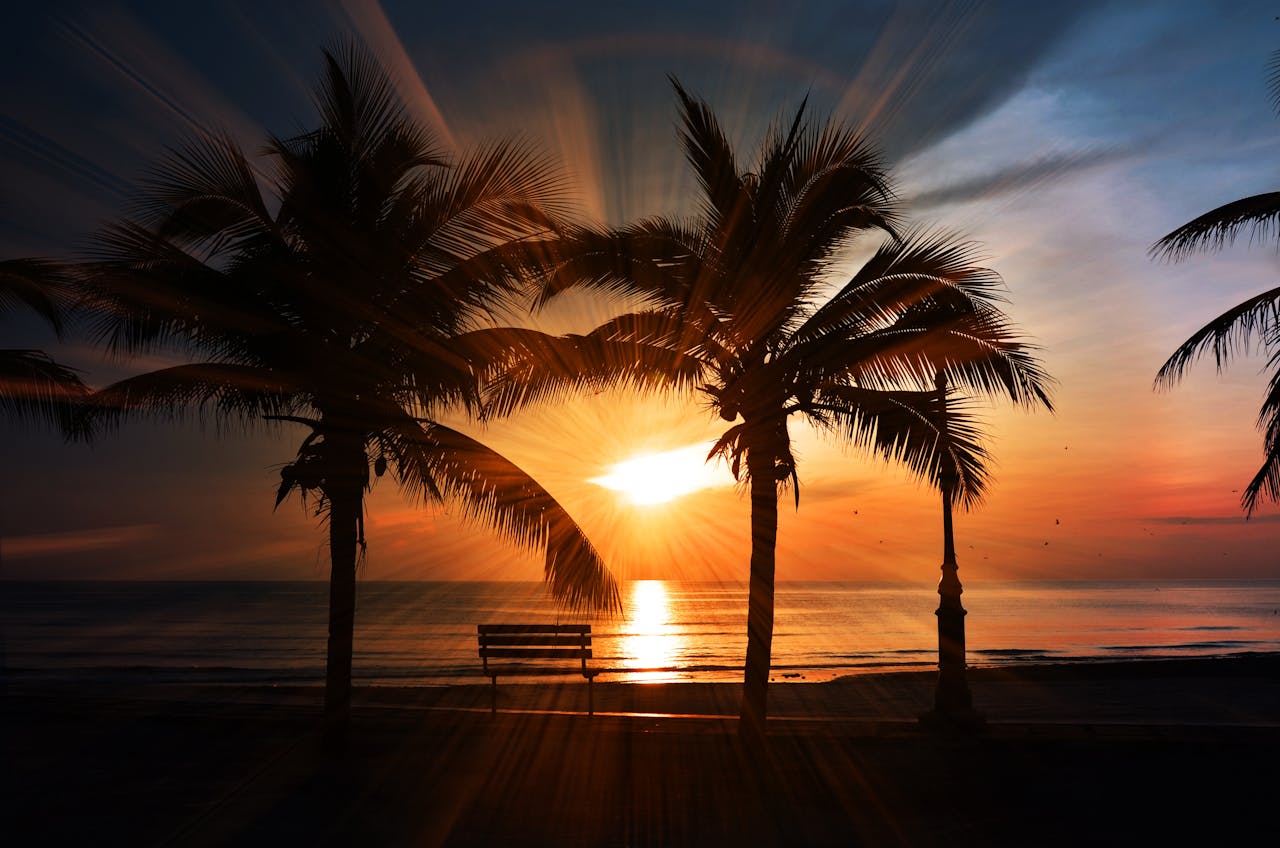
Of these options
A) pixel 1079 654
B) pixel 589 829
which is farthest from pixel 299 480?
pixel 1079 654

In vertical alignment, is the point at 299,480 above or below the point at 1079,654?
above

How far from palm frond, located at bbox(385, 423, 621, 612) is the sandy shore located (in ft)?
5.26

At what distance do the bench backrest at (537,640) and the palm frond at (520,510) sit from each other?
→ 2.79m

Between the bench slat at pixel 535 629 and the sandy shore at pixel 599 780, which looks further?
the bench slat at pixel 535 629

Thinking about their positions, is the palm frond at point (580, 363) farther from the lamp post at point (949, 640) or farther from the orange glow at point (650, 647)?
the orange glow at point (650, 647)

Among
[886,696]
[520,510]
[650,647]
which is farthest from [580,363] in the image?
[650,647]

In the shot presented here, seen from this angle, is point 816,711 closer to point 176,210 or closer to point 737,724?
point 737,724

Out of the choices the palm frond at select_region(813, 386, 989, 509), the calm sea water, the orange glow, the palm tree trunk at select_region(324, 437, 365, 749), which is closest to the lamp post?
the palm frond at select_region(813, 386, 989, 509)

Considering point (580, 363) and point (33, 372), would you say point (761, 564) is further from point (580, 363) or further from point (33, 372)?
point (33, 372)

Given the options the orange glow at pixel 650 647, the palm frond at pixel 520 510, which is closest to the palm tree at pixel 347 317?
the palm frond at pixel 520 510

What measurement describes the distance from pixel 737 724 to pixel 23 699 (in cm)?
970

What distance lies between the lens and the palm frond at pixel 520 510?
996 centimetres

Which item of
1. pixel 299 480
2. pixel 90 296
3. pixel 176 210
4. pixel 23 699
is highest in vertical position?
pixel 176 210

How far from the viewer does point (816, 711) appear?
18922 millimetres
